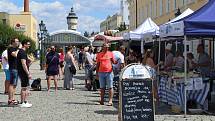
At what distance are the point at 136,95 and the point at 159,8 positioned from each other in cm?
3876

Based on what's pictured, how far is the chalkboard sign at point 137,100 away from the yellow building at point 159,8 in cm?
2030

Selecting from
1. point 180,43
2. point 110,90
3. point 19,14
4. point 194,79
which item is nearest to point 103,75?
point 110,90

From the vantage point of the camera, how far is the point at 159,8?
4853cm

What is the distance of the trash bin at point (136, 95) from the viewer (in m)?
10.1

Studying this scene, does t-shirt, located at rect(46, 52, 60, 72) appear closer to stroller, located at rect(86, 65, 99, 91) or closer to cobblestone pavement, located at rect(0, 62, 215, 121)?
stroller, located at rect(86, 65, 99, 91)

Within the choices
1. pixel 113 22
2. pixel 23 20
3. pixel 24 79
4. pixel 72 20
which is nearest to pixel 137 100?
pixel 24 79

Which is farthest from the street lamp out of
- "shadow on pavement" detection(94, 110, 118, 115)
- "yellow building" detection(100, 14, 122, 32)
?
"yellow building" detection(100, 14, 122, 32)

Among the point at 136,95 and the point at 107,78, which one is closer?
the point at 136,95

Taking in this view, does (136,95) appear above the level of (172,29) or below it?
below

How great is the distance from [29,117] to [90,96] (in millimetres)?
5792

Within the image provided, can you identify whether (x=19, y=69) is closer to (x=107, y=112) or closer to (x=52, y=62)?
(x=107, y=112)

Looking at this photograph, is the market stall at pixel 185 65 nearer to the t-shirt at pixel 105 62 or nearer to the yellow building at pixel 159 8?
the t-shirt at pixel 105 62

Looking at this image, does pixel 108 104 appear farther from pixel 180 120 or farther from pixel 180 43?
pixel 180 43

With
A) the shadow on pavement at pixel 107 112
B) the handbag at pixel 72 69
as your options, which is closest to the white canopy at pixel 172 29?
the shadow on pavement at pixel 107 112
